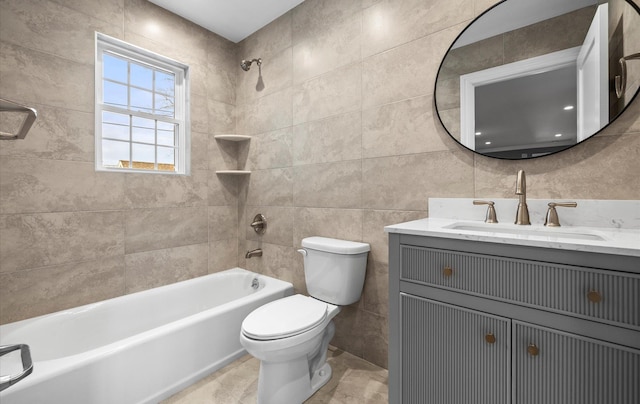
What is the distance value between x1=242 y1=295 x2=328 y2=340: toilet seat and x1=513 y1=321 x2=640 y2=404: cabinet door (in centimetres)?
89

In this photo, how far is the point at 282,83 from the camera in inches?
94.1

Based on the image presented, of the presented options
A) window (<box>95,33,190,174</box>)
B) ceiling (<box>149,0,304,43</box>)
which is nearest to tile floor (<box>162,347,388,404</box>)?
window (<box>95,33,190,174</box>)

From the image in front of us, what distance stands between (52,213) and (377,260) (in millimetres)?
2063

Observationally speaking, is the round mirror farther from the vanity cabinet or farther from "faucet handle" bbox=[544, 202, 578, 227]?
the vanity cabinet

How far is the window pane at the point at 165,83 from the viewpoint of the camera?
7.88ft

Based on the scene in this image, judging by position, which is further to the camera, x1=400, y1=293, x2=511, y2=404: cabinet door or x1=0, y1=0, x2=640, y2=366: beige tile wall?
x1=0, y1=0, x2=640, y2=366: beige tile wall

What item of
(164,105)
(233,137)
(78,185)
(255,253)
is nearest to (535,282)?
(255,253)

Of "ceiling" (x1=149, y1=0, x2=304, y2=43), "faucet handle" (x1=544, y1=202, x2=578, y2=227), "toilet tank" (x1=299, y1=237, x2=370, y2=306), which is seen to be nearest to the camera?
"faucet handle" (x1=544, y1=202, x2=578, y2=227)

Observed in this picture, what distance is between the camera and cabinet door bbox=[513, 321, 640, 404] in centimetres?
79

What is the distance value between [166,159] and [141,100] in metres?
0.49

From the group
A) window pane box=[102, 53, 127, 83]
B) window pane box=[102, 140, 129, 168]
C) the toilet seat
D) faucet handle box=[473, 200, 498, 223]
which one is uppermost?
window pane box=[102, 53, 127, 83]

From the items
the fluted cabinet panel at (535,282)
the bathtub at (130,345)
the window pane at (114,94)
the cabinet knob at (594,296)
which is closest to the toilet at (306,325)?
the bathtub at (130,345)

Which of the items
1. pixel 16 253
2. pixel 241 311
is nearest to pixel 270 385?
pixel 241 311

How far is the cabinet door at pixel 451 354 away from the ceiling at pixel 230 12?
7.57ft
